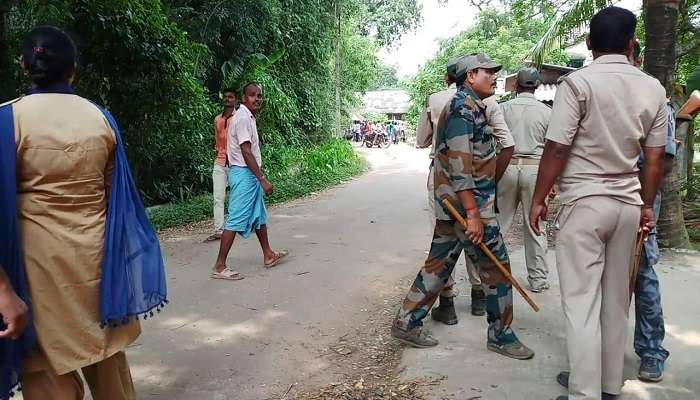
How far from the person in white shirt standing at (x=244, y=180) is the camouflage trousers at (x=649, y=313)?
3090 mm

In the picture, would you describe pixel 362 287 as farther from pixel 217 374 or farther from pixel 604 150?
pixel 604 150

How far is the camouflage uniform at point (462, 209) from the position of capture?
3299 mm

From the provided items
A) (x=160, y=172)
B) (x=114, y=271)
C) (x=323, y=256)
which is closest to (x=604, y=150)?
(x=114, y=271)

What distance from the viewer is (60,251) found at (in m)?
2.11

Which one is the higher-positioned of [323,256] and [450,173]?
[450,173]

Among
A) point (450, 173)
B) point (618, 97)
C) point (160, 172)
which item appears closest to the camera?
point (618, 97)

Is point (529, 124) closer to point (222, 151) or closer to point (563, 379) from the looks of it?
point (563, 379)

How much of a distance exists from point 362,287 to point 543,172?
2.67m

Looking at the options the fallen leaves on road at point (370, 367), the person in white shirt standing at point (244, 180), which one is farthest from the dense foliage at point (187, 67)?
the fallen leaves on road at point (370, 367)

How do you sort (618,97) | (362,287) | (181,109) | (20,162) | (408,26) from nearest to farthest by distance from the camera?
(20,162) → (618,97) → (362,287) → (181,109) → (408,26)

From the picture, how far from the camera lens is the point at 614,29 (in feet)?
8.78

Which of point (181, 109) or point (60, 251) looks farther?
point (181, 109)

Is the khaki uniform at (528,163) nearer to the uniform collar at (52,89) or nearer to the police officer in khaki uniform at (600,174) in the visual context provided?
the police officer in khaki uniform at (600,174)

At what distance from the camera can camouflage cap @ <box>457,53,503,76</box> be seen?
340 centimetres
